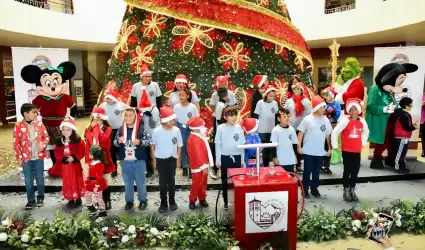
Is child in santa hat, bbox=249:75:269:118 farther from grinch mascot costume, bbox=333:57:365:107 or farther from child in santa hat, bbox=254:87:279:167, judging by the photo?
grinch mascot costume, bbox=333:57:365:107

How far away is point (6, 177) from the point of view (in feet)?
18.5

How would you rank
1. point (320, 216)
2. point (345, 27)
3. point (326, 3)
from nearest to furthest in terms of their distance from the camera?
point (320, 216) → point (345, 27) → point (326, 3)

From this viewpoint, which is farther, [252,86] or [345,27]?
[345,27]

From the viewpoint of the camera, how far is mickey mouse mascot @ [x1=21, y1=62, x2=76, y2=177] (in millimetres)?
5285

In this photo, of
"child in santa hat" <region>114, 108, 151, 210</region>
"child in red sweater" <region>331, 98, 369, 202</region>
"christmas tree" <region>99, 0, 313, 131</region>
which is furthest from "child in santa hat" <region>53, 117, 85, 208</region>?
"child in red sweater" <region>331, 98, 369, 202</region>

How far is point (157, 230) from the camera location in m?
3.69

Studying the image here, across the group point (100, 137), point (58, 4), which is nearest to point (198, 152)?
point (100, 137)

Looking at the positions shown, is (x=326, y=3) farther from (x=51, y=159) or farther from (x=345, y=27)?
(x=51, y=159)

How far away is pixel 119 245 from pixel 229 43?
3770 millimetres

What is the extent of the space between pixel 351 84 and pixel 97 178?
391 centimetres

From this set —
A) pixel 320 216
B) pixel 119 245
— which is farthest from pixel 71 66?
pixel 320 216

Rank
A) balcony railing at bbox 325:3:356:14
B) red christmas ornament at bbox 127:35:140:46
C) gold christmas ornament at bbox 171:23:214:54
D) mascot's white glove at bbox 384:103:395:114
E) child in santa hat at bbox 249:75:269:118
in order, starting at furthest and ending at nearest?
balcony railing at bbox 325:3:356:14 → red christmas ornament at bbox 127:35:140:46 → gold christmas ornament at bbox 171:23:214:54 → mascot's white glove at bbox 384:103:395:114 → child in santa hat at bbox 249:75:269:118

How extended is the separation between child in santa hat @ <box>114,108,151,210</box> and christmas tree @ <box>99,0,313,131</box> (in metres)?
1.91

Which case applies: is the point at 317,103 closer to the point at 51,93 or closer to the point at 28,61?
the point at 51,93
